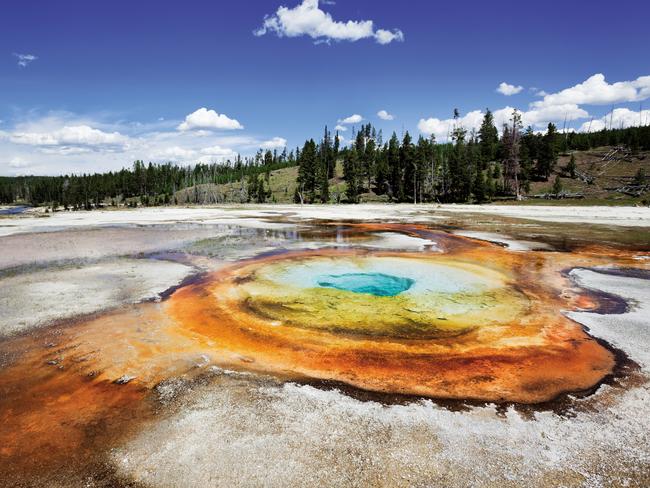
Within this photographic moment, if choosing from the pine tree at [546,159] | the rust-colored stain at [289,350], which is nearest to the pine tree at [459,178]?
the pine tree at [546,159]

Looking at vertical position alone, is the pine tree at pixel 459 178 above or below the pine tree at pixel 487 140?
below

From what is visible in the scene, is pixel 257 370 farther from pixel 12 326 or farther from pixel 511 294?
pixel 511 294

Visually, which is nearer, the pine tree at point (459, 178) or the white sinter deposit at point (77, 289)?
the white sinter deposit at point (77, 289)

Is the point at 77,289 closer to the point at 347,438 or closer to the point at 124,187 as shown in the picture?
the point at 347,438

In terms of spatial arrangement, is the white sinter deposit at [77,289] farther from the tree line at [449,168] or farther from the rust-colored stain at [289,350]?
the tree line at [449,168]

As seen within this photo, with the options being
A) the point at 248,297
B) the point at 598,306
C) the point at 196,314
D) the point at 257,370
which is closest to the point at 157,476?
the point at 257,370

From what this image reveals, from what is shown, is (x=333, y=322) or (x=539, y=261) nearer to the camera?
(x=333, y=322)

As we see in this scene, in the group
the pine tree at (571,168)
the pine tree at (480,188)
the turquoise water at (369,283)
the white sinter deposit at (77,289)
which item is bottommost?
the turquoise water at (369,283)

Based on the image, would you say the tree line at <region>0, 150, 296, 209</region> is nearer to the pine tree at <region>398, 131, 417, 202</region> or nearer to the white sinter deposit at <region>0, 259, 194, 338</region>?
the pine tree at <region>398, 131, 417, 202</region>
